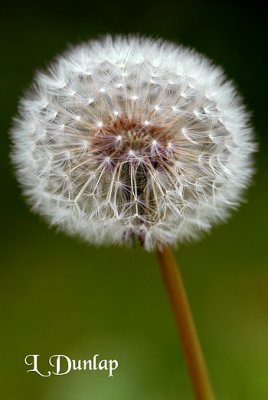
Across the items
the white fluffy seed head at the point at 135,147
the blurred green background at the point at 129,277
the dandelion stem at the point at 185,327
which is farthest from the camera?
the blurred green background at the point at 129,277

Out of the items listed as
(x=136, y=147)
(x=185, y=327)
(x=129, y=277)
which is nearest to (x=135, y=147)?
(x=136, y=147)

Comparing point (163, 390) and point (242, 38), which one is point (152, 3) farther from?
point (163, 390)

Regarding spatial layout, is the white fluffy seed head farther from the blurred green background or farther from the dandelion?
the blurred green background

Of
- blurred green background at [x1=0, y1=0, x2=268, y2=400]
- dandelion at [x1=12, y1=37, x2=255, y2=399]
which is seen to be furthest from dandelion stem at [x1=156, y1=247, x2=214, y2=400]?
blurred green background at [x1=0, y1=0, x2=268, y2=400]

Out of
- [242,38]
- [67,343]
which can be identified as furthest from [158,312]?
[242,38]

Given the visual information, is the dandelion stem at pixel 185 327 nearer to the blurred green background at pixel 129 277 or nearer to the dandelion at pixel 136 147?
the dandelion at pixel 136 147

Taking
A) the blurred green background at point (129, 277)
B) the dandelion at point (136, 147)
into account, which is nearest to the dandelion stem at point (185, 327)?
the dandelion at point (136, 147)
